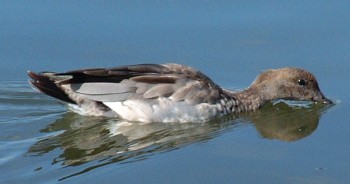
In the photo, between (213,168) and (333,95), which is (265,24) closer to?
(333,95)

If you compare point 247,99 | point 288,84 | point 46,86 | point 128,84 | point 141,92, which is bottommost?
point 247,99

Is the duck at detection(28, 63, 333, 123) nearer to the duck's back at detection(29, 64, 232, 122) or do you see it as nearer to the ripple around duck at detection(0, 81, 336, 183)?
the duck's back at detection(29, 64, 232, 122)

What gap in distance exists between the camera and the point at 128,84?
11.5m

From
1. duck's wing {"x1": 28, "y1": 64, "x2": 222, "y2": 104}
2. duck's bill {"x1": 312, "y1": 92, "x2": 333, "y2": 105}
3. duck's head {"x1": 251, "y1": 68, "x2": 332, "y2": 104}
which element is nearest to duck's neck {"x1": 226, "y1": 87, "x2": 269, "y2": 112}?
duck's head {"x1": 251, "y1": 68, "x2": 332, "y2": 104}

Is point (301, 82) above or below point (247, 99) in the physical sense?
above

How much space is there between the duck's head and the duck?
1.93 ft

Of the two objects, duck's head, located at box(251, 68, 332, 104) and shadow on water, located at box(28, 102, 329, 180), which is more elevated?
duck's head, located at box(251, 68, 332, 104)

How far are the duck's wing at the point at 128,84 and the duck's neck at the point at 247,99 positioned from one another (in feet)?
1.41

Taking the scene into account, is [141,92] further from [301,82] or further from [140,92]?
[301,82]

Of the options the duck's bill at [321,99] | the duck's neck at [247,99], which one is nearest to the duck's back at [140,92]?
the duck's neck at [247,99]

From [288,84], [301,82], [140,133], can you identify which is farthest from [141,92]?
[301,82]

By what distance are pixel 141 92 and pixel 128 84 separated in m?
0.19

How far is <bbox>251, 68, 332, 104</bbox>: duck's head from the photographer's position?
40.0 feet

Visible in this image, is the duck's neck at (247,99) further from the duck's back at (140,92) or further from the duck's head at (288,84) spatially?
the duck's back at (140,92)
